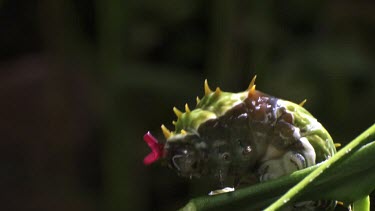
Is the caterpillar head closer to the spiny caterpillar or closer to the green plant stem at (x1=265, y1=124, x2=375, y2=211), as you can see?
the spiny caterpillar

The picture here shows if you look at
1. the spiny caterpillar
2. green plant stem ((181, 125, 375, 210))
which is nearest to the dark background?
the spiny caterpillar

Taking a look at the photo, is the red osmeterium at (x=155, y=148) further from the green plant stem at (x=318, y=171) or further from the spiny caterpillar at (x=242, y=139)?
the green plant stem at (x=318, y=171)

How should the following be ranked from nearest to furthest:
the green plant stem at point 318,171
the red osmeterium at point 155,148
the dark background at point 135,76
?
the green plant stem at point 318,171 → the red osmeterium at point 155,148 → the dark background at point 135,76

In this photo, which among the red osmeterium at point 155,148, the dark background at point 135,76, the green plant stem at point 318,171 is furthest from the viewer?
the dark background at point 135,76

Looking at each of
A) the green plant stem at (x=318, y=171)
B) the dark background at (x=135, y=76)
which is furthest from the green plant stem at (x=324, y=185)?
the dark background at (x=135, y=76)

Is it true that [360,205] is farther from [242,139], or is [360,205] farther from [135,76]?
[135,76]

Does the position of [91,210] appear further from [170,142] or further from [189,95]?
[170,142]
